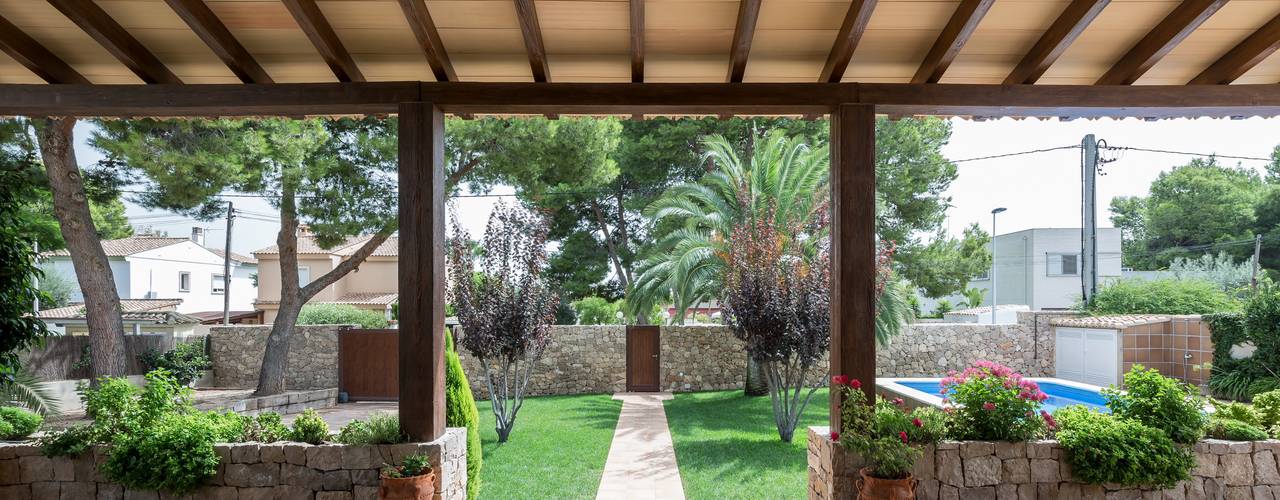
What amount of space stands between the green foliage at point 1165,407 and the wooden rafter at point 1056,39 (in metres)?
2.24

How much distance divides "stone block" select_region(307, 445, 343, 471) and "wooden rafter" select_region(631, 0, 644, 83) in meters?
3.19

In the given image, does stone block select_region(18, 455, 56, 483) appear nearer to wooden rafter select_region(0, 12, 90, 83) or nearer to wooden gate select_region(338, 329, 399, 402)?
wooden rafter select_region(0, 12, 90, 83)

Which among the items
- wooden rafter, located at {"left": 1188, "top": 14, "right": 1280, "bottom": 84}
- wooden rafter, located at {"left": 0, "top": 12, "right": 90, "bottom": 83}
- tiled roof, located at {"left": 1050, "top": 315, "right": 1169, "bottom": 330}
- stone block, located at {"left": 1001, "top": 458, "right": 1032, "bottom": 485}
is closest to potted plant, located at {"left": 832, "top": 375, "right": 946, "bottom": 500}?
stone block, located at {"left": 1001, "top": 458, "right": 1032, "bottom": 485}

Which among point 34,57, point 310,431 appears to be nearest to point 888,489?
point 310,431

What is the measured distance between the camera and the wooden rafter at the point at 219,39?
395 cm

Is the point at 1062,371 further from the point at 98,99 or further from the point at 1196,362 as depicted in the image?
the point at 98,99

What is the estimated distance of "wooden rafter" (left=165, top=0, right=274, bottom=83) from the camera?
13.0 feet

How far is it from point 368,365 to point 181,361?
4232mm

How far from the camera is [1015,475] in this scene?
4785 mm

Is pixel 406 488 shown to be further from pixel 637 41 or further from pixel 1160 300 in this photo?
pixel 1160 300

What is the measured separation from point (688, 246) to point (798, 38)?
29.8 feet

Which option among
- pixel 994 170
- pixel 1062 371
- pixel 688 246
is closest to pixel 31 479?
pixel 688 246

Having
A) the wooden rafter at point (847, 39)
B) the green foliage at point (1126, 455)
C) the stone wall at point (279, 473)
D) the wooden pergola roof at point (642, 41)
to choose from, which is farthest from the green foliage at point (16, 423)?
the green foliage at point (1126, 455)

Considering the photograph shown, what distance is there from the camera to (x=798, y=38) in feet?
14.8
